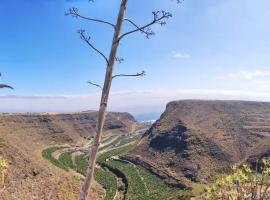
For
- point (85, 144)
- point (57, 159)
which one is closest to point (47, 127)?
point (85, 144)

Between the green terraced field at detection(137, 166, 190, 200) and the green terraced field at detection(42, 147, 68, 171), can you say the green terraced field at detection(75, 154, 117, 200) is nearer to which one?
the green terraced field at detection(42, 147, 68, 171)

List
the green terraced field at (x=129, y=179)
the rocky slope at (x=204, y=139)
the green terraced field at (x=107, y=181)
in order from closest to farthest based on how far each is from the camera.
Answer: the green terraced field at (x=129, y=179)
the green terraced field at (x=107, y=181)
the rocky slope at (x=204, y=139)

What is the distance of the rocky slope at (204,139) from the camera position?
10256 cm

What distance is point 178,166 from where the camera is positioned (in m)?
107

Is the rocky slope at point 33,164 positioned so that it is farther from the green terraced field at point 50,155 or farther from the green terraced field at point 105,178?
the green terraced field at point 105,178

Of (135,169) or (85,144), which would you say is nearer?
(135,169)

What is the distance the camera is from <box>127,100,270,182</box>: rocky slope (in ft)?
336

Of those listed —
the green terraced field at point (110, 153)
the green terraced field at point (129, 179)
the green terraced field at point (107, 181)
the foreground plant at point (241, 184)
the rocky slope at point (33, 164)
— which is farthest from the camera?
the green terraced field at point (110, 153)

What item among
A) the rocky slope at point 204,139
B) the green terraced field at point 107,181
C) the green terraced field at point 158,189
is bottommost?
the green terraced field at point 107,181

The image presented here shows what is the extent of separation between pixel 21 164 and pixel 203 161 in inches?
1946

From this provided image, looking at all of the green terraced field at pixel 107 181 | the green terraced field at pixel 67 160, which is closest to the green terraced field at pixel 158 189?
the green terraced field at pixel 107 181

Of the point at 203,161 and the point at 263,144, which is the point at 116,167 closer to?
the point at 203,161

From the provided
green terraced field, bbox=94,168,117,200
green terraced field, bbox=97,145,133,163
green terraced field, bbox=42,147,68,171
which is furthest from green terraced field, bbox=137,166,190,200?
green terraced field, bbox=97,145,133,163

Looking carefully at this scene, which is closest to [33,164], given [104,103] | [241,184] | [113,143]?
[241,184]
